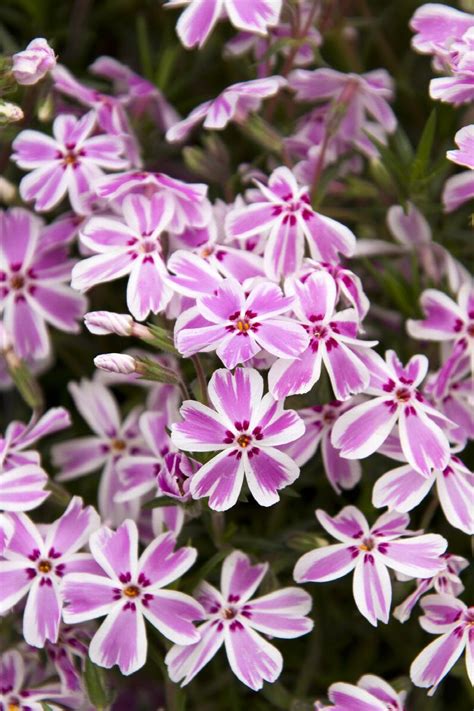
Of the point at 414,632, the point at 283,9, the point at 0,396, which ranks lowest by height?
the point at 414,632

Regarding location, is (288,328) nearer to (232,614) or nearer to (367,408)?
(367,408)

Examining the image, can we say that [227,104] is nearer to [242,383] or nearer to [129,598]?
[242,383]

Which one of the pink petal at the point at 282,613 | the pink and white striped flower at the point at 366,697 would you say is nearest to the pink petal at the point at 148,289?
the pink petal at the point at 282,613

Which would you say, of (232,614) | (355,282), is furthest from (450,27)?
(232,614)

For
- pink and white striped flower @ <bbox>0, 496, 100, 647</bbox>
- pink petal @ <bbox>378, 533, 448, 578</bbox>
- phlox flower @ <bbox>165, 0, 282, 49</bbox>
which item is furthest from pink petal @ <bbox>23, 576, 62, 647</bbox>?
phlox flower @ <bbox>165, 0, 282, 49</bbox>

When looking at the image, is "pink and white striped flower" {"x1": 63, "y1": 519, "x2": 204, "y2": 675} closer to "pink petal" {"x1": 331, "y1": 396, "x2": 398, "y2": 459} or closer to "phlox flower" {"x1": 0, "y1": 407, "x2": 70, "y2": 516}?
"phlox flower" {"x1": 0, "y1": 407, "x2": 70, "y2": 516}
